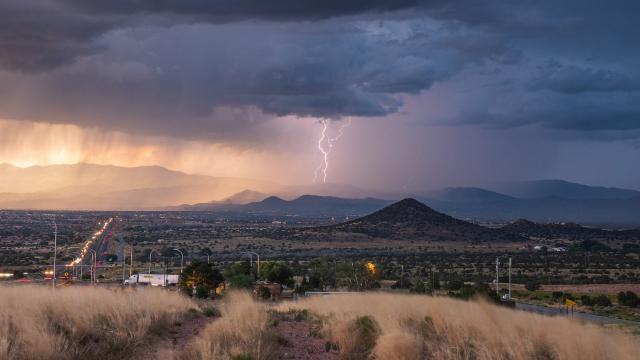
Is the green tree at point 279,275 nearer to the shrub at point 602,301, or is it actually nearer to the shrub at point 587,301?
the shrub at point 587,301

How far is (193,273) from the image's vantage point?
51719mm

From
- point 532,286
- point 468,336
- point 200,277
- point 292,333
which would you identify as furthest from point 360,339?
point 532,286

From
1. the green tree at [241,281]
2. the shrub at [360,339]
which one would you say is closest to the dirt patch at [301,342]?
the shrub at [360,339]

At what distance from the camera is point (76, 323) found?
674 inches

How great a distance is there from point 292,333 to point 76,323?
6561 millimetres

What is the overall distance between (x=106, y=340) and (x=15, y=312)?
291 centimetres

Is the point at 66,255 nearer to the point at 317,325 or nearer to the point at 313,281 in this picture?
the point at 313,281

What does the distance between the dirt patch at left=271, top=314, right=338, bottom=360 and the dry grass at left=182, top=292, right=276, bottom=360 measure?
43 centimetres

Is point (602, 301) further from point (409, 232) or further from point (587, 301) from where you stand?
point (409, 232)

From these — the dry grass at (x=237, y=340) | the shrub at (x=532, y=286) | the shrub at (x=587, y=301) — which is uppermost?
the dry grass at (x=237, y=340)

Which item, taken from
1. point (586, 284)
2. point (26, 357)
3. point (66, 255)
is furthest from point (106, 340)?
point (66, 255)

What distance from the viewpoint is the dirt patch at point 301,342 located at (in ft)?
55.3

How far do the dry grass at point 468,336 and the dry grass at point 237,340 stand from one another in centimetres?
193

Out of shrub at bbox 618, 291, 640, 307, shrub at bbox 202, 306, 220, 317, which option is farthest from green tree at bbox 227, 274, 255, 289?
shrub at bbox 618, 291, 640, 307
